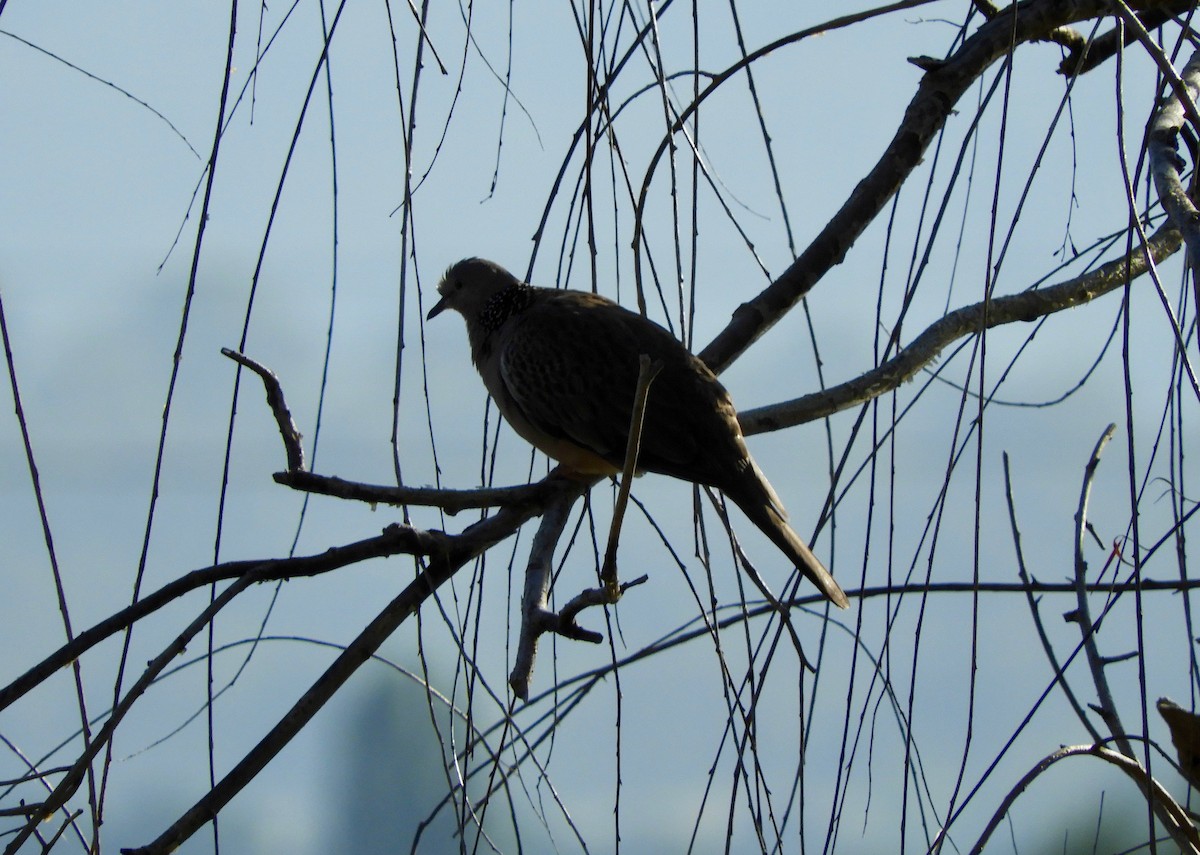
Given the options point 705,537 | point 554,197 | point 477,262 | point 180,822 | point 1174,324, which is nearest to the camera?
point 1174,324

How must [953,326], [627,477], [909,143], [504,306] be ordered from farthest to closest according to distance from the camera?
[504,306] → [909,143] → [953,326] → [627,477]

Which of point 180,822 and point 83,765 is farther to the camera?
point 180,822

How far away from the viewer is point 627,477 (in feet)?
6.53

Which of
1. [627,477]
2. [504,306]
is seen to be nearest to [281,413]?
[627,477]

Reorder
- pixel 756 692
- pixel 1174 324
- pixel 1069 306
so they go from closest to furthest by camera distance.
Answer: pixel 1174 324, pixel 756 692, pixel 1069 306

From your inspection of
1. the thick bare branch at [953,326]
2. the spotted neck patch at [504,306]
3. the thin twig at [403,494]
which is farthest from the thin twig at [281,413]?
the spotted neck patch at [504,306]

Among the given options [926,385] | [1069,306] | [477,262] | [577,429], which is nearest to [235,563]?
[926,385]

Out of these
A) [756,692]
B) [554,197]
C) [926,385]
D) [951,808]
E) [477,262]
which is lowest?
[951,808]

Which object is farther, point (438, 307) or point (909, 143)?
point (438, 307)

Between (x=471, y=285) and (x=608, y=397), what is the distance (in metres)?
1.39

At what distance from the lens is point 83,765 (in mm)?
1881

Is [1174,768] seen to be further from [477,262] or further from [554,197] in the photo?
[477,262]

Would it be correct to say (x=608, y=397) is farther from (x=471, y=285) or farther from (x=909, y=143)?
(x=471, y=285)

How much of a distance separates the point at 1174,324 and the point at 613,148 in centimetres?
126
